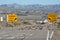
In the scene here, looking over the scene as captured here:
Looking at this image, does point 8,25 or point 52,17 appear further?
point 8,25

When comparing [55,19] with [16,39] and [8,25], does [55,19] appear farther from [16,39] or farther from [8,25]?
[8,25]

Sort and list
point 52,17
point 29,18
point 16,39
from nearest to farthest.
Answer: point 52,17, point 16,39, point 29,18

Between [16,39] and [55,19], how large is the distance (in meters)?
4.59

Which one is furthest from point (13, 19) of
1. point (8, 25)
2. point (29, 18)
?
point (29, 18)

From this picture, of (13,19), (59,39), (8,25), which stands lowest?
(8,25)

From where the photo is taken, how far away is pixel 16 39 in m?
23.5

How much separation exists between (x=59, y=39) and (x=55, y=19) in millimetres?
4209

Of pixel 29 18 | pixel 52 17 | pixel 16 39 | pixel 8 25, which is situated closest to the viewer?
pixel 52 17

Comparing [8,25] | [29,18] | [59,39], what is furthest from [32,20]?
[59,39]

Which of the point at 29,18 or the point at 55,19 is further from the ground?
the point at 55,19

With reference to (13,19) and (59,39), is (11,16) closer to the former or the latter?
(13,19)

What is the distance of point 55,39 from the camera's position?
23.9m

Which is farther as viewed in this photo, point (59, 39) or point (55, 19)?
point (59, 39)

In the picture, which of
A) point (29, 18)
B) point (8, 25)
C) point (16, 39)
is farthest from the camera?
point (29, 18)
